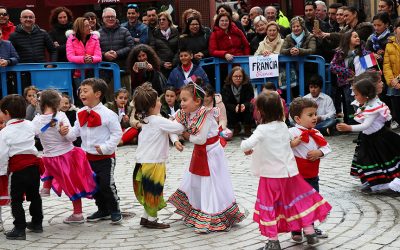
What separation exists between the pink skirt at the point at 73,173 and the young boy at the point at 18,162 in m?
0.32

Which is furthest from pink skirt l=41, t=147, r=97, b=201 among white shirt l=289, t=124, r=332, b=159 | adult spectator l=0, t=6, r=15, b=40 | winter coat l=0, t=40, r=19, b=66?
adult spectator l=0, t=6, r=15, b=40

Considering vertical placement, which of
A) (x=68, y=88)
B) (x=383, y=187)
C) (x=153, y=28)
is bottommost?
Answer: (x=383, y=187)

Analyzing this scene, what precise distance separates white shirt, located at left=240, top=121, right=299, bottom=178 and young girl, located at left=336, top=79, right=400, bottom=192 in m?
2.14

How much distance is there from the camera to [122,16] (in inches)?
776

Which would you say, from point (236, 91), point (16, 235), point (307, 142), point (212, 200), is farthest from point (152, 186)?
point (236, 91)

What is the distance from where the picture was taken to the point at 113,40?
45.9 feet

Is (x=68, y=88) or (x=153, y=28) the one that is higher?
(x=153, y=28)

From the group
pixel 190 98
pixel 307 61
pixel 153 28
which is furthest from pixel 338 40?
pixel 190 98

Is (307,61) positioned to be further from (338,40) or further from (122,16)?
(122,16)

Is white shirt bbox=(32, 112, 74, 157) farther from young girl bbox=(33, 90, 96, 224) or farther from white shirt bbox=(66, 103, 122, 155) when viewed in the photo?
white shirt bbox=(66, 103, 122, 155)

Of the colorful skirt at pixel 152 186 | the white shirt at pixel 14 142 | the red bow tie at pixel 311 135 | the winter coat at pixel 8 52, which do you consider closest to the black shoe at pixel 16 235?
the white shirt at pixel 14 142

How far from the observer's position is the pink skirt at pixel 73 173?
26.4 feet

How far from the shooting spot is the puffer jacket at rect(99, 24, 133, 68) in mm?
13977

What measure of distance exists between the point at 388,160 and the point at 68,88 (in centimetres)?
638
